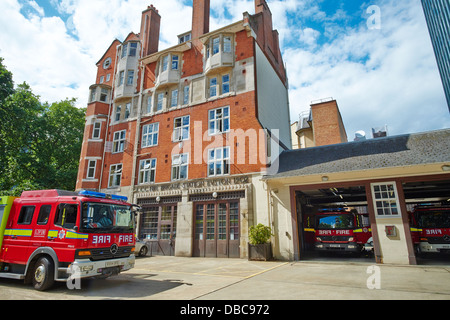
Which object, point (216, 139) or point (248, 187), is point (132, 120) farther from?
point (248, 187)

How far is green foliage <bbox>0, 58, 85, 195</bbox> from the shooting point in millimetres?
23531

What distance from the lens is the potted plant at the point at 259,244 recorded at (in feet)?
47.5

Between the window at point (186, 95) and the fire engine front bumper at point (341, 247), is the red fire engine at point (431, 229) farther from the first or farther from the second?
the window at point (186, 95)

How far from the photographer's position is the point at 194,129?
65.2 feet

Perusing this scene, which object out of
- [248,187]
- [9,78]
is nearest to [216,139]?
[248,187]

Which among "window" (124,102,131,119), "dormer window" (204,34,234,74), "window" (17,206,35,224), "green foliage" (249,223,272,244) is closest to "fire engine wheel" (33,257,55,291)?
"window" (17,206,35,224)

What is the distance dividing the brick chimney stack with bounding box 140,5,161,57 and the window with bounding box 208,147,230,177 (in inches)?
536

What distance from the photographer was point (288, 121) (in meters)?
24.2

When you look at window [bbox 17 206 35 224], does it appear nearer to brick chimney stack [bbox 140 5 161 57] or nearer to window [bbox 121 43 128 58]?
brick chimney stack [bbox 140 5 161 57]

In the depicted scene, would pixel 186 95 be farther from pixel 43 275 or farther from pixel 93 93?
pixel 43 275

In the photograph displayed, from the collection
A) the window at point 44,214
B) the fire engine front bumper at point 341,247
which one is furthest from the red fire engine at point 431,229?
the window at point 44,214

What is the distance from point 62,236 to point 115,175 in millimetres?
16258
